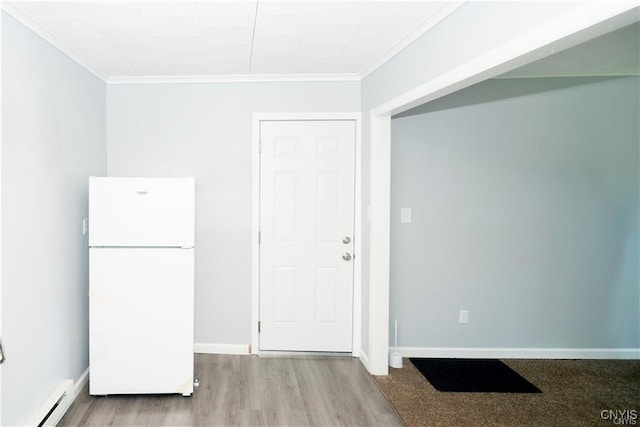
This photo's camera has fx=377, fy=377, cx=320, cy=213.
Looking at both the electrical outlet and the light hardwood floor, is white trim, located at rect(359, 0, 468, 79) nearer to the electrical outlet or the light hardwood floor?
the electrical outlet

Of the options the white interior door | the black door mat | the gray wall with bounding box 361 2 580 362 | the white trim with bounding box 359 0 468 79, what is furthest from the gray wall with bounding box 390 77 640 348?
the white trim with bounding box 359 0 468 79

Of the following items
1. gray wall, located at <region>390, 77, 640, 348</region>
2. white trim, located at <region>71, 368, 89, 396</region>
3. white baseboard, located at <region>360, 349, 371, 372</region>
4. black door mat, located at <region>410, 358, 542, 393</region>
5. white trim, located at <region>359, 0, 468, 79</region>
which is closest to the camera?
white trim, located at <region>359, 0, 468, 79</region>

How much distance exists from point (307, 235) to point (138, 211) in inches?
52.7

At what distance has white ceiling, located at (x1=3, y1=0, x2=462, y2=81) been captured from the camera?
1.96m

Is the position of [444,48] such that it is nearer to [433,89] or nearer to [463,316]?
[433,89]

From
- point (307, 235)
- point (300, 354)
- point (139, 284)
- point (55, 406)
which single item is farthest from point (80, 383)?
point (307, 235)

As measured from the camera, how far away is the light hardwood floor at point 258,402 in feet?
7.65

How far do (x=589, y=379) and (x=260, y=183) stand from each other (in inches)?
119

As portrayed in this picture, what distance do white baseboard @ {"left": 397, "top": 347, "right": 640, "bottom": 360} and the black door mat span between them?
0.19ft

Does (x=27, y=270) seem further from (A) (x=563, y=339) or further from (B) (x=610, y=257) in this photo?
(B) (x=610, y=257)

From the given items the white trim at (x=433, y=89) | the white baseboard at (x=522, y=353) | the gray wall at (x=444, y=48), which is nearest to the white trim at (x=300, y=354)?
the gray wall at (x=444, y=48)

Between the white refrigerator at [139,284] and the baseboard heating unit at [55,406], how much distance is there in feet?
0.47

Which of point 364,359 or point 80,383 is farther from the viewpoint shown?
point 364,359

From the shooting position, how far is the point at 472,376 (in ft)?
9.56
